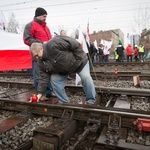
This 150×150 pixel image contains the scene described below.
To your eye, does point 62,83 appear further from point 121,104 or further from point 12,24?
point 12,24

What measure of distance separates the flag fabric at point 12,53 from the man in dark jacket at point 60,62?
3.16m

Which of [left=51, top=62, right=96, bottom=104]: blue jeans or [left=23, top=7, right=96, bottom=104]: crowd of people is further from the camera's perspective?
[left=51, top=62, right=96, bottom=104]: blue jeans

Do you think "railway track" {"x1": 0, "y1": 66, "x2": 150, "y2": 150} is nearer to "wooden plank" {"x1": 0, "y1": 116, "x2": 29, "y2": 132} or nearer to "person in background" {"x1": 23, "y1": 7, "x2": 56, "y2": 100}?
"wooden plank" {"x1": 0, "y1": 116, "x2": 29, "y2": 132}

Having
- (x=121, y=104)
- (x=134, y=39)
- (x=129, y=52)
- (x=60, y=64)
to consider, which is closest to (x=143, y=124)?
(x=121, y=104)

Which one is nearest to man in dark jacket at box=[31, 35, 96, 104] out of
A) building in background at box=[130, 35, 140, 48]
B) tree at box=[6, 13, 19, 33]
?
building in background at box=[130, 35, 140, 48]

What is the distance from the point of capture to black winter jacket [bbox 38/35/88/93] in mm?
3957

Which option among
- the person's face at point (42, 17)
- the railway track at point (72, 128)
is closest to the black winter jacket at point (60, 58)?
the railway track at point (72, 128)

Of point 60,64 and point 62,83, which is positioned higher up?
point 60,64

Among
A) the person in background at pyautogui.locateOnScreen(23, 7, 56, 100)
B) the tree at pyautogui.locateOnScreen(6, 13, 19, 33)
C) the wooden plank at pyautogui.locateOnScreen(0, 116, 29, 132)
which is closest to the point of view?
the wooden plank at pyautogui.locateOnScreen(0, 116, 29, 132)

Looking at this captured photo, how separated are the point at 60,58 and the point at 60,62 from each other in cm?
8

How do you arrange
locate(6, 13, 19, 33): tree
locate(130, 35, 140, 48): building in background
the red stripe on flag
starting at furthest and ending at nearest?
locate(6, 13, 19, 33): tree < locate(130, 35, 140, 48): building in background < the red stripe on flag

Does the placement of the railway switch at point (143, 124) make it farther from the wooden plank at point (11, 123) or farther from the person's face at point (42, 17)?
the person's face at point (42, 17)

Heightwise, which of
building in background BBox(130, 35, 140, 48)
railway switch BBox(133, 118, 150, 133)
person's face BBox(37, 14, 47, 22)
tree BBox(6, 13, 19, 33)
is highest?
tree BBox(6, 13, 19, 33)

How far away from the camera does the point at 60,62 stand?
400cm
